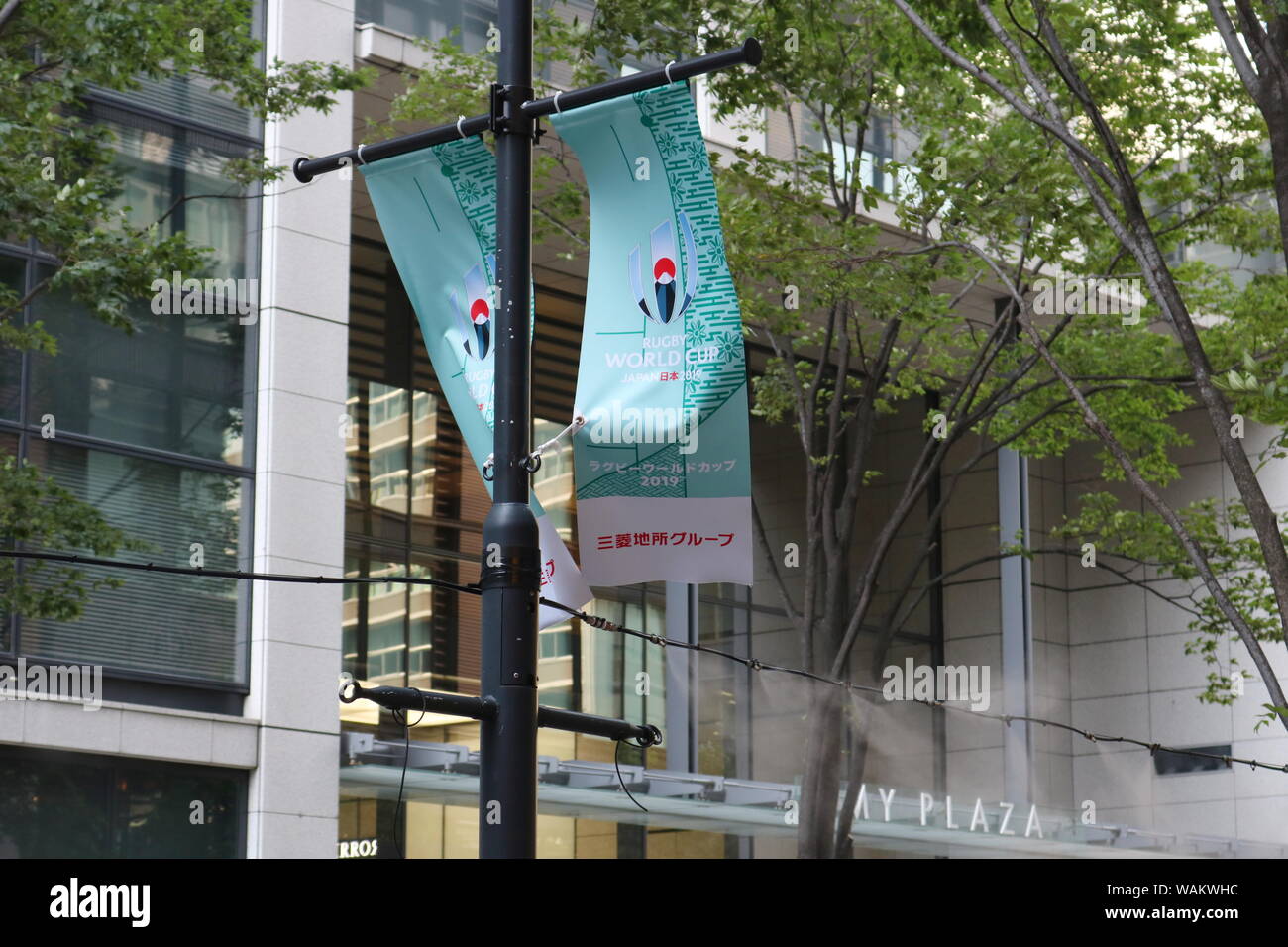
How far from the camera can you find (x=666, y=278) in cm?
774

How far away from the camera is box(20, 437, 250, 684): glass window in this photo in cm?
1781

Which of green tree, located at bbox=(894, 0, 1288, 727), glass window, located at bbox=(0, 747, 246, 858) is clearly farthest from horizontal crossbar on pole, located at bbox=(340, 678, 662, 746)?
glass window, located at bbox=(0, 747, 246, 858)

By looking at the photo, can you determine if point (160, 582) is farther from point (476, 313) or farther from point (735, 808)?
point (476, 313)

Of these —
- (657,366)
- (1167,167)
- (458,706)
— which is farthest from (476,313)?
(1167,167)

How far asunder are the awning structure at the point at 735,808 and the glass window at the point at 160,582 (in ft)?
6.59

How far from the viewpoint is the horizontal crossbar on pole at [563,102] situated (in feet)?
24.1

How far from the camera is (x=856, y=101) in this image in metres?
17.1

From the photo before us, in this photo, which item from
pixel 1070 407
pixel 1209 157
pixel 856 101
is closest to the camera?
pixel 856 101

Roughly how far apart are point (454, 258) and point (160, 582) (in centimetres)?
1118
